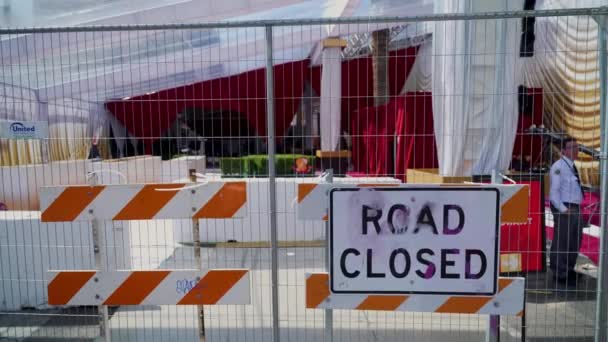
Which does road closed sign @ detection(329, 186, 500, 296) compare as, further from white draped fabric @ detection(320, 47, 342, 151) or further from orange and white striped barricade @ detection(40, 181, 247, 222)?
white draped fabric @ detection(320, 47, 342, 151)

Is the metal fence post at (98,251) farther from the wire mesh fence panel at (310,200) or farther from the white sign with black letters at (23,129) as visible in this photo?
the white sign with black letters at (23,129)

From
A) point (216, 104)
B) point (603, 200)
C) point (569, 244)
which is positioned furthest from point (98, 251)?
point (569, 244)

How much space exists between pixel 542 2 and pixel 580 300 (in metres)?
6.83

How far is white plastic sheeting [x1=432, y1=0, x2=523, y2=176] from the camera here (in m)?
3.90

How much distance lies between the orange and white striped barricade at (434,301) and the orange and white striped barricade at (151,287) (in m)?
0.57

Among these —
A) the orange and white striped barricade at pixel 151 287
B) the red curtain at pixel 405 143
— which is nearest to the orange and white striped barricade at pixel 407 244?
the orange and white striped barricade at pixel 151 287

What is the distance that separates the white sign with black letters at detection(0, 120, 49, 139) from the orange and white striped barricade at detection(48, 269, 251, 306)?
1.07m

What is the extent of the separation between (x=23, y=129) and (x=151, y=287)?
1.57 metres

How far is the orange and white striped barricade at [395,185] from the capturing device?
8.67 ft

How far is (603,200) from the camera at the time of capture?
295cm

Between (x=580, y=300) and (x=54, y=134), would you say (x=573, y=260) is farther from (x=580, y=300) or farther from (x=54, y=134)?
(x=54, y=134)

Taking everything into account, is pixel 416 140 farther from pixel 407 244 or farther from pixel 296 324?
pixel 407 244

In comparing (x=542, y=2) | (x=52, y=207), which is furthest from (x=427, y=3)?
(x=52, y=207)

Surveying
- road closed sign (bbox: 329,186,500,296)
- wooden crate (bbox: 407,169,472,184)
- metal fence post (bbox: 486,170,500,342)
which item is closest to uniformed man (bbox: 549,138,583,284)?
wooden crate (bbox: 407,169,472,184)
